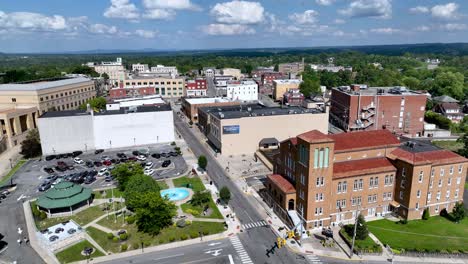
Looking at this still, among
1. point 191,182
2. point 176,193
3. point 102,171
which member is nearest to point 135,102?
point 102,171

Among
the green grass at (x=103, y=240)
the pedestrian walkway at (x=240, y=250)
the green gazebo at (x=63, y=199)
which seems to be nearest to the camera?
the pedestrian walkway at (x=240, y=250)

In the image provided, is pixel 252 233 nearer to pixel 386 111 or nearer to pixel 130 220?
pixel 130 220

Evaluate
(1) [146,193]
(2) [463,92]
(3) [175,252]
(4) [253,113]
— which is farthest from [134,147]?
(2) [463,92]

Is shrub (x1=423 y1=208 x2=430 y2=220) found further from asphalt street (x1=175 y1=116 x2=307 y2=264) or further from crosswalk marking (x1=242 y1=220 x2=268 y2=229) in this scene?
crosswalk marking (x1=242 y1=220 x2=268 y2=229)

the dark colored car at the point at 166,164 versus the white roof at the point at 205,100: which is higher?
the white roof at the point at 205,100

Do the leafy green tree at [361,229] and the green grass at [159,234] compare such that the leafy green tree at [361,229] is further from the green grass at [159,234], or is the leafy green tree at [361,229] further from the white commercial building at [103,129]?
the white commercial building at [103,129]

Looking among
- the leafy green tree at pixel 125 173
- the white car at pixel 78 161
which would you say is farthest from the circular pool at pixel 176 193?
the white car at pixel 78 161

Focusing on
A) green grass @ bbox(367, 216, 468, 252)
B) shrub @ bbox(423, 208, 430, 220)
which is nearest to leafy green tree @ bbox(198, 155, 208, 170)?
green grass @ bbox(367, 216, 468, 252)
